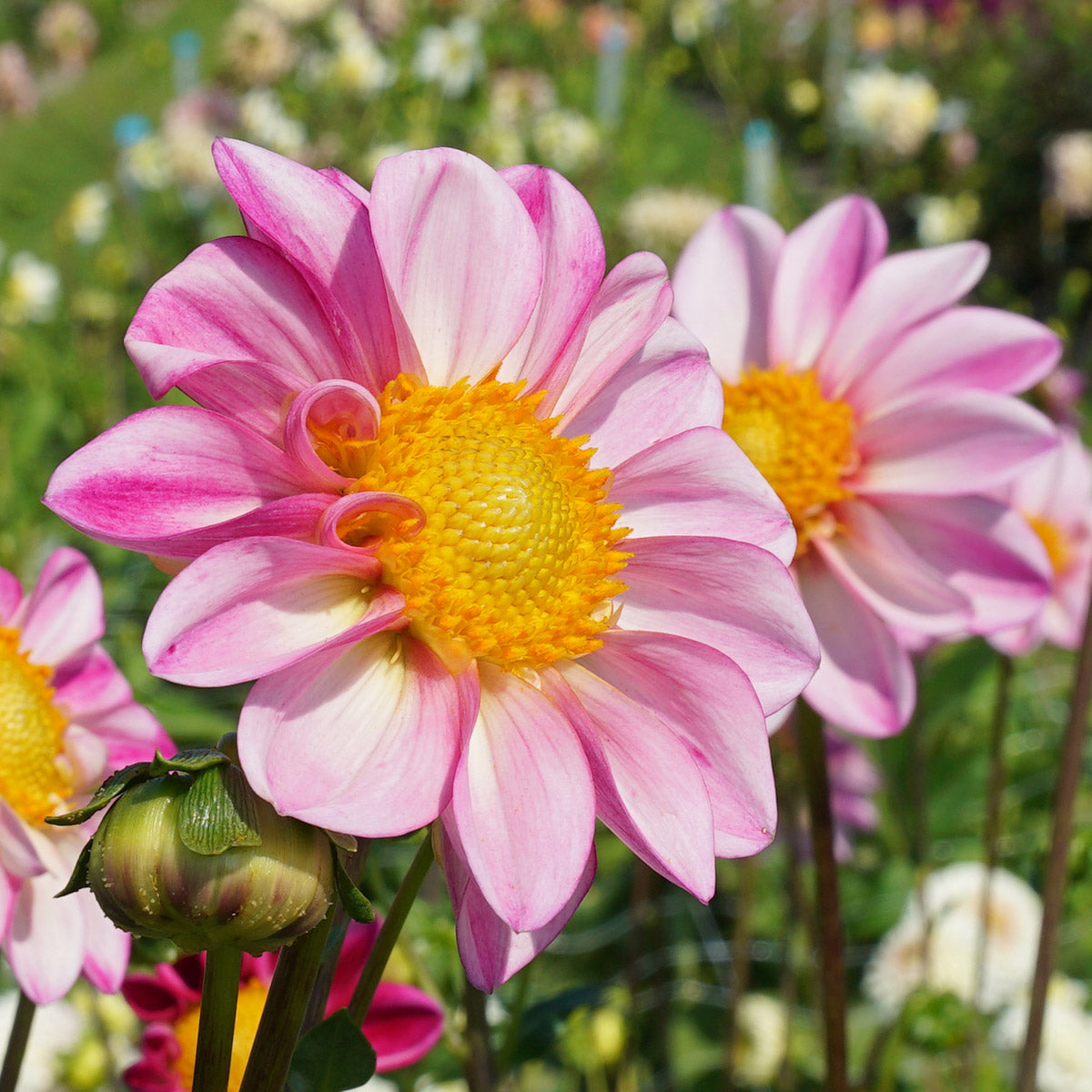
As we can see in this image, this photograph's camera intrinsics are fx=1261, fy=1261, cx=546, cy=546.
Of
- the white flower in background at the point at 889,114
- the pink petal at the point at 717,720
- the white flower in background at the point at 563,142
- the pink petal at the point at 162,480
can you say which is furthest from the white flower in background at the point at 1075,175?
the pink petal at the point at 162,480

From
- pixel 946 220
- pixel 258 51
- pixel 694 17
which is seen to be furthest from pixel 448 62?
pixel 946 220

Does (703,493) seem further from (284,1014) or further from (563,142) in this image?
(563,142)

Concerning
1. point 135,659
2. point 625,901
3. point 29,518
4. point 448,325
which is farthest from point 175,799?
point 29,518

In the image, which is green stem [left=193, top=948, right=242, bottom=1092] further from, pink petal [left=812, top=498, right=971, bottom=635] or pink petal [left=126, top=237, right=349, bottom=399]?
pink petal [left=812, top=498, right=971, bottom=635]

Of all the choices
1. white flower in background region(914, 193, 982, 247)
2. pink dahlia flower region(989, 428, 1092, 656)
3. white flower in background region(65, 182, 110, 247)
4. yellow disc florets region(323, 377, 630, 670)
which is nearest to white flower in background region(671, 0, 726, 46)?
white flower in background region(914, 193, 982, 247)

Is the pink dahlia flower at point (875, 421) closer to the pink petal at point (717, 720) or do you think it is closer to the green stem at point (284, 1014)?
the pink petal at point (717, 720)

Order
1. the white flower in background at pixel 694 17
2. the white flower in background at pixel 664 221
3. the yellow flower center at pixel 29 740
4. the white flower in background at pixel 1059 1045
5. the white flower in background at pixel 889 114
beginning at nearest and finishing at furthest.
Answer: the yellow flower center at pixel 29 740, the white flower in background at pixel 1059 1045, the white flower in background at pixel 664 221, the white flower in background at pixel 889 114, the white flower in background at pixel 694 17

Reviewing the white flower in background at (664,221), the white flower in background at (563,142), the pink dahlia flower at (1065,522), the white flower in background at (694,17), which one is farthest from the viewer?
the white flower in background at (694,17)

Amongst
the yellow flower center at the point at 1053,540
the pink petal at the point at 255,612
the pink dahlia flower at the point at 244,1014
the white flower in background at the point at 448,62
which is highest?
the white flower in background at the point at 448,62
